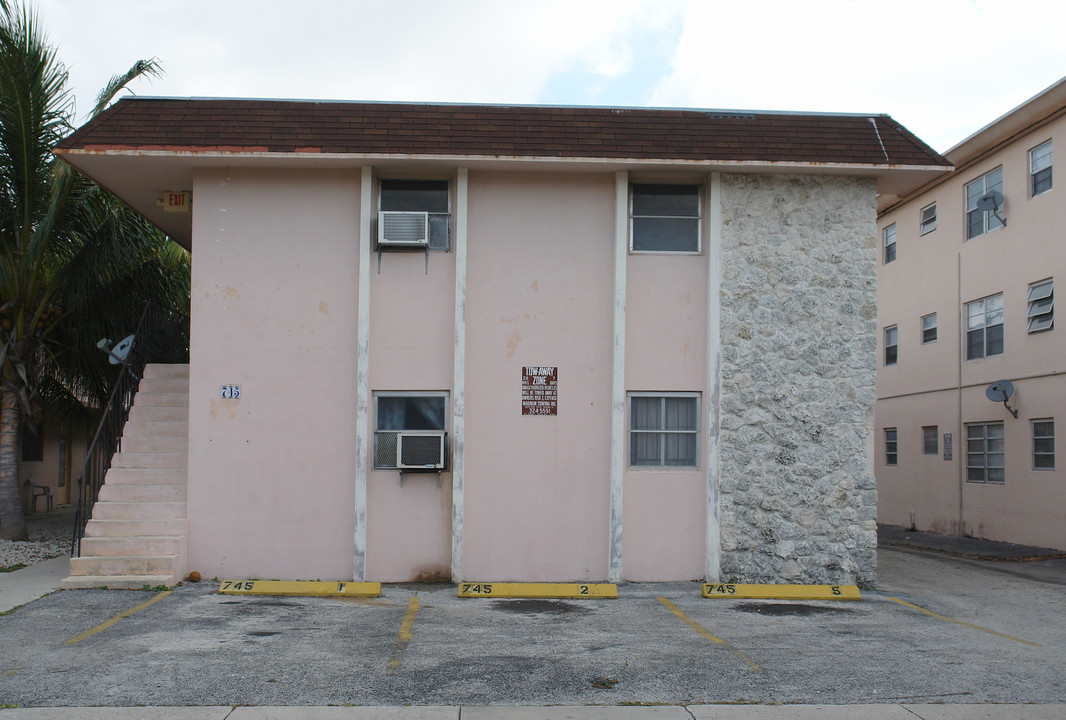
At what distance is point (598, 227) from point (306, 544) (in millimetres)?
5348

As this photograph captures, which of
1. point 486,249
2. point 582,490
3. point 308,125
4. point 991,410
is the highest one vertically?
point 308,125

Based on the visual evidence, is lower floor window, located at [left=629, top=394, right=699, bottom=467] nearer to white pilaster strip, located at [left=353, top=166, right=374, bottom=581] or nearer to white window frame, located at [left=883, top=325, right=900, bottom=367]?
white pilaster strip, located at [left=353, top=166, right=374, bottom=581]

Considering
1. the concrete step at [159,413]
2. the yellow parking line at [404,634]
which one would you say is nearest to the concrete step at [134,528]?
the concrete step at [159,413]

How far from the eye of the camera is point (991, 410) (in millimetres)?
19125

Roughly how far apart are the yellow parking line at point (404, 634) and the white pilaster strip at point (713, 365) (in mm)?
3699

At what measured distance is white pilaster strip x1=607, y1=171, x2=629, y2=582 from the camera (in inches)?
436

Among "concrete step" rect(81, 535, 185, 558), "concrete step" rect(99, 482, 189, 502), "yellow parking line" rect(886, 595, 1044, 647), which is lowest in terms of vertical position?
"yellow parking line" rect(886, 595, 1044, 647)

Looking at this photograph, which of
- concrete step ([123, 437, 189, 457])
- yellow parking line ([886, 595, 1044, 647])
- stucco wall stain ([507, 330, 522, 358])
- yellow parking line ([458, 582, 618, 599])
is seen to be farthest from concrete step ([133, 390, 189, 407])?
yellow parking line ([886, 595, 1044, 647])

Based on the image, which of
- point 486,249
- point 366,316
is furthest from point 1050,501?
point 366,316

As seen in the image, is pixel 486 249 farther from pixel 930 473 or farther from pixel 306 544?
pixel 930 473

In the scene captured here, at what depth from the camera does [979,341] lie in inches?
779

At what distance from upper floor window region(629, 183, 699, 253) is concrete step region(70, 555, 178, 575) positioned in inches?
267

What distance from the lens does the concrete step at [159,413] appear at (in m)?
12.1

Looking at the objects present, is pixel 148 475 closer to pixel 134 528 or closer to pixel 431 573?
pixel 134 528
